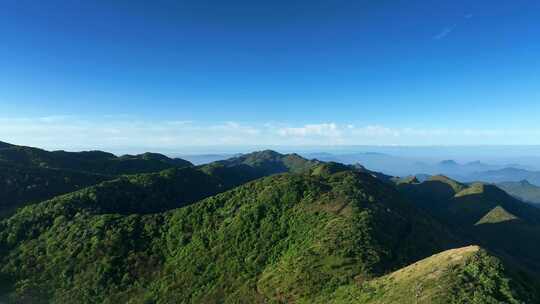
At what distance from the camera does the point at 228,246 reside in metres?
57.3

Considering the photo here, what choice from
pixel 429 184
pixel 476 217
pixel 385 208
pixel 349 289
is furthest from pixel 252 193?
pixel 429 184

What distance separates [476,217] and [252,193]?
110528 mm

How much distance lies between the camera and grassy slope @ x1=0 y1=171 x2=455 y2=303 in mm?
46906

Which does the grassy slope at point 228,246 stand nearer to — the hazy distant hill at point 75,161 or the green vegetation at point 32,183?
the green vegetation at point 32,183

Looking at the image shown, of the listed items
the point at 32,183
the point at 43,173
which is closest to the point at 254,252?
the point at 32,183

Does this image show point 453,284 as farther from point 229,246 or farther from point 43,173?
point 43,173

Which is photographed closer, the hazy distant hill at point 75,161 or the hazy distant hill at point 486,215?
the hazy distant hill at point 486,215

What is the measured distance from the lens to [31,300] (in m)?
52.1

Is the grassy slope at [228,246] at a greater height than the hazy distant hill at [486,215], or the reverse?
the grassy slope at [228,246]

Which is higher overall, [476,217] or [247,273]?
[247,273]

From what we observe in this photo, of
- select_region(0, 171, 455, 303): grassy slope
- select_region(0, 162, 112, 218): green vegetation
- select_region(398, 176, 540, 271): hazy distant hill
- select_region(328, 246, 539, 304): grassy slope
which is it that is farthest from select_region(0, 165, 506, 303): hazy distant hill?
select_region(398, 176, 540, 271): hazy distant hill

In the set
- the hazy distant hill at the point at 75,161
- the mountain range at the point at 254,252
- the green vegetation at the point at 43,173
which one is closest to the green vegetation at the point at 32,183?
the green vegetation at the point at 43,173

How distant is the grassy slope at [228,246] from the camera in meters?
46.9

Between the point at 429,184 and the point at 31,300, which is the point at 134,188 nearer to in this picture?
the point at 31,300
